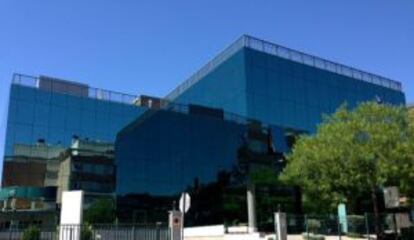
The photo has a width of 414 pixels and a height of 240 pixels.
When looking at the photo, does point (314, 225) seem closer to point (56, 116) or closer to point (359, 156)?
point (359, 156)

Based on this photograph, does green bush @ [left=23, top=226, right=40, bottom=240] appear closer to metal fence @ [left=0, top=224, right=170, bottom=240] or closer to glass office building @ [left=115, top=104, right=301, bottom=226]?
metal fence @ [left=0, top=224, right=170, bottom=240]

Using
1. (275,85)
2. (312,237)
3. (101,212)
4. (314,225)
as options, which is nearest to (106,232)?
(312,237)

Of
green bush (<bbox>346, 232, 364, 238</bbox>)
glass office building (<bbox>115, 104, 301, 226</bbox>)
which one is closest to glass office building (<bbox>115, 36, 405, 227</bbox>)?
glass office building (<bbox>115, 104, 301, 226</bbox>)

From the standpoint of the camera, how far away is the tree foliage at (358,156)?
38469mm

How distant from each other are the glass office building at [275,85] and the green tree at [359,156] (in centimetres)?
2880

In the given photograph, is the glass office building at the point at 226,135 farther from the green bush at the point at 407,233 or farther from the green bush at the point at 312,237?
the green bush at the point at 407,233

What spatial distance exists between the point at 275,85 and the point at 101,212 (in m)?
27.8

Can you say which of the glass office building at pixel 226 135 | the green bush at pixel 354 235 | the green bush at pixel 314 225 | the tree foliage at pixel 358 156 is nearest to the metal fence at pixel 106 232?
the green bush at pixel 314 225

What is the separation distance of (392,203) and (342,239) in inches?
405

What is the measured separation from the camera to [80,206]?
27625mm

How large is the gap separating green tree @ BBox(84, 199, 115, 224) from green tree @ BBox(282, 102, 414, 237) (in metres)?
24.1

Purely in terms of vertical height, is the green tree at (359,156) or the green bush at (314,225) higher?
the green tree at (359,156)

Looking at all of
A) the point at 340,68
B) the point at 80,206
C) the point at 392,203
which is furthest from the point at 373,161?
the point at 340,68

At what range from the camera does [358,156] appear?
38562 millimetres
